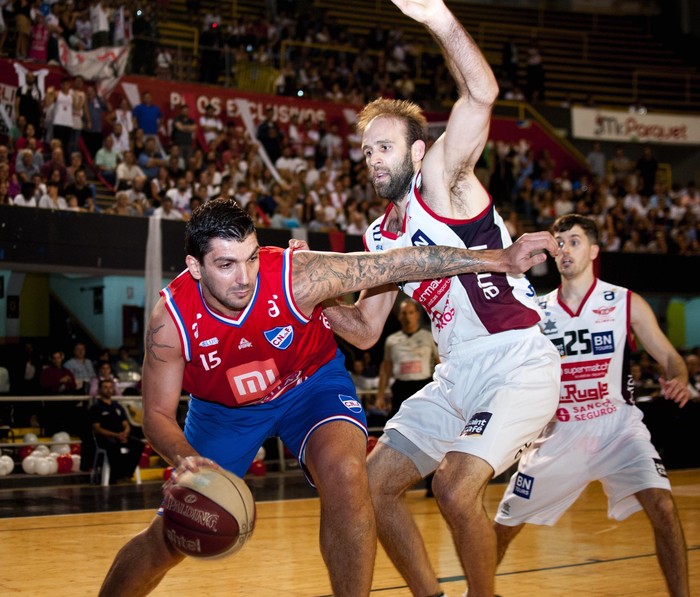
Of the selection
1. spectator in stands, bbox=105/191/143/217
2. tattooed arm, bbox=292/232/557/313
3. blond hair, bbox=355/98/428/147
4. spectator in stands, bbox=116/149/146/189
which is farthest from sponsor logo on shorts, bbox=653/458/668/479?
spectator in stands, bbox=116/149/146/189

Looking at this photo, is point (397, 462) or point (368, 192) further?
point (368, 192)

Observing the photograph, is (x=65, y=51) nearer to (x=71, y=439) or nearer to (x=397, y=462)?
(x=71, y=439)

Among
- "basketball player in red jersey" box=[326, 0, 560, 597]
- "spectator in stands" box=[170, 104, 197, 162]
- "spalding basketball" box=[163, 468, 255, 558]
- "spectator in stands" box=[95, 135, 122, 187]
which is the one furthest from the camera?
"spectator in stands" box=[170, 104, 197, 162]

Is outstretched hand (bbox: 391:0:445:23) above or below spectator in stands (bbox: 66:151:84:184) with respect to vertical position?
above

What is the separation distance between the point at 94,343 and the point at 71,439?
685 cm

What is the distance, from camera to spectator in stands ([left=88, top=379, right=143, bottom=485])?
13039 millimetres

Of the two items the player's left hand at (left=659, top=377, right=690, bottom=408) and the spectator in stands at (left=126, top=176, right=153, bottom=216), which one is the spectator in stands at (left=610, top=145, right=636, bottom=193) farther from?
the player's left hand at (left=659, top=377, right=690, bottom=408)

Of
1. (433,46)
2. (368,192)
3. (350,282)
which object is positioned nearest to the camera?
(350,282)

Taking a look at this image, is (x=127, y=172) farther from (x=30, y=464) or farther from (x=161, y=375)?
(x=161, y=375)

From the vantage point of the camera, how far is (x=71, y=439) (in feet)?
47.8

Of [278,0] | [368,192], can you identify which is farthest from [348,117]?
[278,0]

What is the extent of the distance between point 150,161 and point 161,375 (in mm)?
12980

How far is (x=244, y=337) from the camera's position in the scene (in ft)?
15.5

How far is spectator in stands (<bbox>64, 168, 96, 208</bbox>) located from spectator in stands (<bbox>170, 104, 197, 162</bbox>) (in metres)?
2.72
